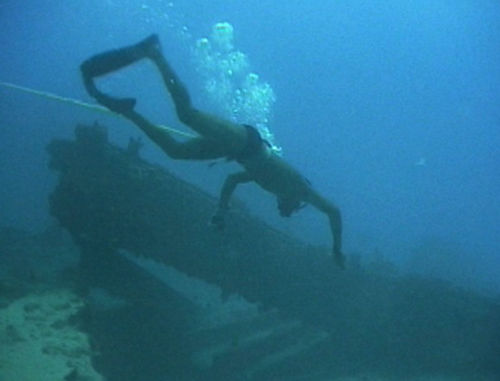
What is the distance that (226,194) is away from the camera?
6.47m

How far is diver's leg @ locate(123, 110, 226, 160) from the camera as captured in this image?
574 cm

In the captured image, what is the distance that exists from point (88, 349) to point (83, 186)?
3114mm

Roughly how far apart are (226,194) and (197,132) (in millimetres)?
1025

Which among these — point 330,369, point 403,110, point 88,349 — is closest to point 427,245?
point 330,369

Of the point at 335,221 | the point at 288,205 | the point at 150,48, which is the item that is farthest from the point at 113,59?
the point at 335,221

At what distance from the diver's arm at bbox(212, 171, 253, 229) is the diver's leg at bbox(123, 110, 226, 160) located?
0.76 m

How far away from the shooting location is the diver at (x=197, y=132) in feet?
18.2

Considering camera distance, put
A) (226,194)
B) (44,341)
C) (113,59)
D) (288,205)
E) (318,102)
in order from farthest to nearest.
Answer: (318,102)
(44,341)
(226,194)
(288,205)
(113,59)

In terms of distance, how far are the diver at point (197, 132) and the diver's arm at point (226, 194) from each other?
0.5 inches

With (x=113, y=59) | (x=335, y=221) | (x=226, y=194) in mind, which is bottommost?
(x=226, y=194)

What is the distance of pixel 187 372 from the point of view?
32.7ft

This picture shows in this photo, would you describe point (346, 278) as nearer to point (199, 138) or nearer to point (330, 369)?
point (330, 369)

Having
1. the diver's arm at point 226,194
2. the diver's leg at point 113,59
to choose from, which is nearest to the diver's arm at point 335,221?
the diver's arm at point 226,194

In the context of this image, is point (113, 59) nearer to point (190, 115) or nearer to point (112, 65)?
point (112, 65)
